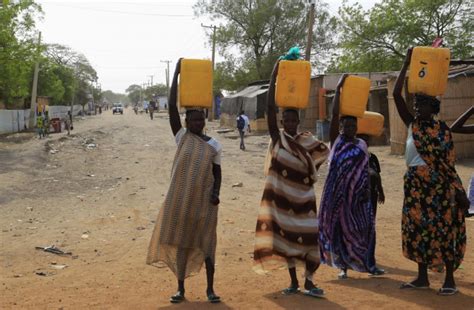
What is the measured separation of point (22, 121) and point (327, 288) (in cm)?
3057

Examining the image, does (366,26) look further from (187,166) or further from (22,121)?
(187,166)

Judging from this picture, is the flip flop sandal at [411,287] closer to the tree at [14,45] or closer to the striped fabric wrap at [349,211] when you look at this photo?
the striped fabric wrap at [349,211]

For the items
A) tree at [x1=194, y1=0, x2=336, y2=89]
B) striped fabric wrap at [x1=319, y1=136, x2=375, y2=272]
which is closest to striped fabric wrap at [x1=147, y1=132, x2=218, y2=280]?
striped fabric wrap at [x1=319, y1=136, x2=375, y2=272]

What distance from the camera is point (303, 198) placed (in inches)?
172

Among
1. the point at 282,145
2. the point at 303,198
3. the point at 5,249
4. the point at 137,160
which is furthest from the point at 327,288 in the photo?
the point at 137,160

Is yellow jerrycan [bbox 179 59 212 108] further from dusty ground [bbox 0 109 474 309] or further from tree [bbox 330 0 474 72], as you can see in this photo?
tree [bbox 330 0 474 72]

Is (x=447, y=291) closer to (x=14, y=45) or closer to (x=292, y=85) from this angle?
(x=292, y=85)

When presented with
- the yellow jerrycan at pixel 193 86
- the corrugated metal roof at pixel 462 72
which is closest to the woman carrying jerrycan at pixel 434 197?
the yellow jerrycan at pixel 193 86

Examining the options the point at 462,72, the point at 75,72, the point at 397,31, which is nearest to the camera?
the point at 462,72

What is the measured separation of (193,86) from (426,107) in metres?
1.83

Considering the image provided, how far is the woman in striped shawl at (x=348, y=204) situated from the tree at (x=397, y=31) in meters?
22.7

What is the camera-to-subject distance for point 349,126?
16.0 feet

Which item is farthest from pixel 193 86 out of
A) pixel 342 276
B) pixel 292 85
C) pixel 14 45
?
pixel 14 45

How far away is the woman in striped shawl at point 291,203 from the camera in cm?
434
